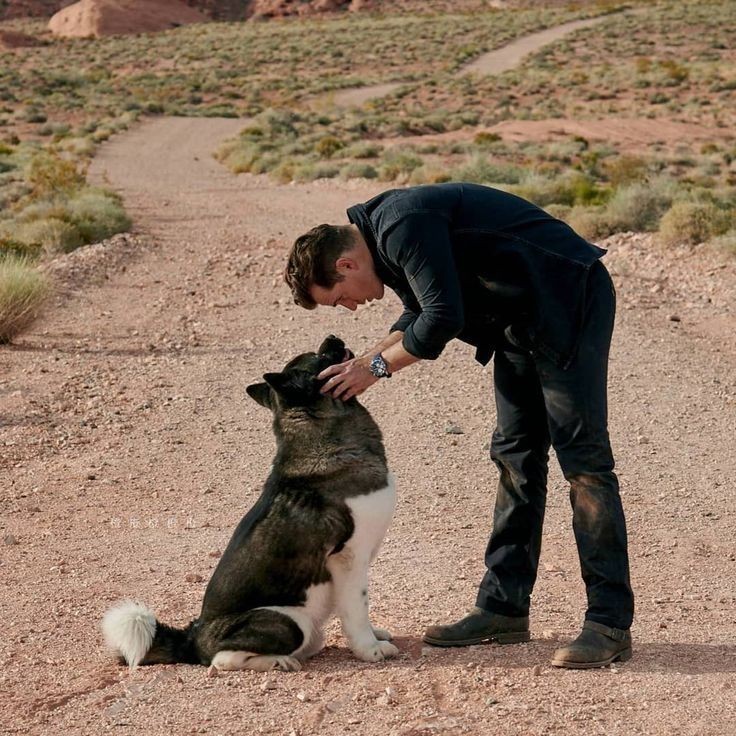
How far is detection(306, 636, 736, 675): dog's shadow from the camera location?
16.1 ft

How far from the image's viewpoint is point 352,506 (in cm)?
469

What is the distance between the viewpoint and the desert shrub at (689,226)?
647 inches

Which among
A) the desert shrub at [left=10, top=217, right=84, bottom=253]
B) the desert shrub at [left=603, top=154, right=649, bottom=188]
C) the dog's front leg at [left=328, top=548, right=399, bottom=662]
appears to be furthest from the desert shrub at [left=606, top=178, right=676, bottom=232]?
the dog's front leg at [left=328, top=548, right=399, bottom=662]

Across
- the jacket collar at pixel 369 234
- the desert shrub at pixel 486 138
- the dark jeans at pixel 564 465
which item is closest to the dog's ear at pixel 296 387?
the jacket collar at pixel 369 234

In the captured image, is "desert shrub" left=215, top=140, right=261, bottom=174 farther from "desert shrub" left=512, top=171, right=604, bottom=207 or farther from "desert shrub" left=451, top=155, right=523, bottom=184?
"desert shrub" left=512, top=171, right=604, bottom=207

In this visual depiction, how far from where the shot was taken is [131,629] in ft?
15.9

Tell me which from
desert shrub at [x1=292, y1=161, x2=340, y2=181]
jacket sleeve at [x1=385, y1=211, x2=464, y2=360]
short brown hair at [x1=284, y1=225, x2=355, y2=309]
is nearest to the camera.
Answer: jacket sleeve at [x1=385, y1=211, x2=464, y2=360]

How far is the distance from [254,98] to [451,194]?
54.3 meters

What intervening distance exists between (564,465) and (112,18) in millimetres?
94097

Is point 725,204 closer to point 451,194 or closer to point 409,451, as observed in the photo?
point 409,451

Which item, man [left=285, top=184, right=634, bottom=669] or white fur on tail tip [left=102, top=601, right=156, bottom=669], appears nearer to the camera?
man [left=285, top=184, right=634, bottom=669]

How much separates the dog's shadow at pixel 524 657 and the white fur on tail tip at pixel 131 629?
2.20 feet

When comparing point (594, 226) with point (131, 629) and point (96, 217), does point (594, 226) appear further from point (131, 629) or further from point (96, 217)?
point (131, 629)

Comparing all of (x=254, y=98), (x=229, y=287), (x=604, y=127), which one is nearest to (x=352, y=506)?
(x=229, y=287)
